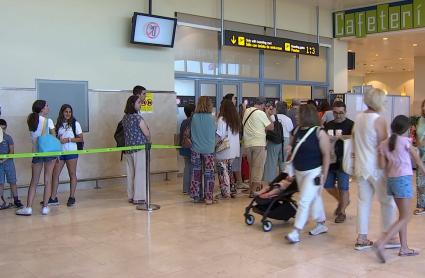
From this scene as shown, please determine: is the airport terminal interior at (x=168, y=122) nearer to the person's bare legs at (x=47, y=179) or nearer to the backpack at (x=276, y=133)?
the person's bare legs at (x=47, y=179)

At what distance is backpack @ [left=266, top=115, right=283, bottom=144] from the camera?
7.16m

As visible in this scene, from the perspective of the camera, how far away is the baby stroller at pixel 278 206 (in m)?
5.07

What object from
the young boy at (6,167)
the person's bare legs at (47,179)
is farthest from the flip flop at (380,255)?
the young boy at (6,167)

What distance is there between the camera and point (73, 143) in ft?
21.2

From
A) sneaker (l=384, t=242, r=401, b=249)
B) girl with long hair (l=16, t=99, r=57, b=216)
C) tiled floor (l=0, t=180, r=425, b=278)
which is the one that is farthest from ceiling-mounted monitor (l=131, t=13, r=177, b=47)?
sneaker (l=384, t=242, r=401, b=249)

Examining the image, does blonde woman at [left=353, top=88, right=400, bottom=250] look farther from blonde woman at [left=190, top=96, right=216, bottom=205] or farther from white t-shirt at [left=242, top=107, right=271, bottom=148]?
white t-shirt at [left=242, top=107, right=271, bottom=148]

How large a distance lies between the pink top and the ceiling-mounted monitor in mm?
5291

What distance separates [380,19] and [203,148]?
270 inches

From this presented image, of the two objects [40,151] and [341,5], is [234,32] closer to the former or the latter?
[341,5]

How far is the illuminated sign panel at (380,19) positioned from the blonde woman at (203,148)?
6457 millimetres

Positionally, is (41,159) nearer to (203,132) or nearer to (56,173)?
(56,173)

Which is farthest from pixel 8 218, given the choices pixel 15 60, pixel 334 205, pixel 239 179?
pixel 334 205

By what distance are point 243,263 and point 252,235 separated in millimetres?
916

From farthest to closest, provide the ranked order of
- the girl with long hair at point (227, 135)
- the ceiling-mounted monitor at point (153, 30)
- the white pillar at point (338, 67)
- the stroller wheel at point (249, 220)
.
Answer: the white pillar at point (338, 67) < the ceiling-mounted monitor at point (153, 30) < the girl with long hair at point (227, 135) < the stroller wheel at point (249, 220)
